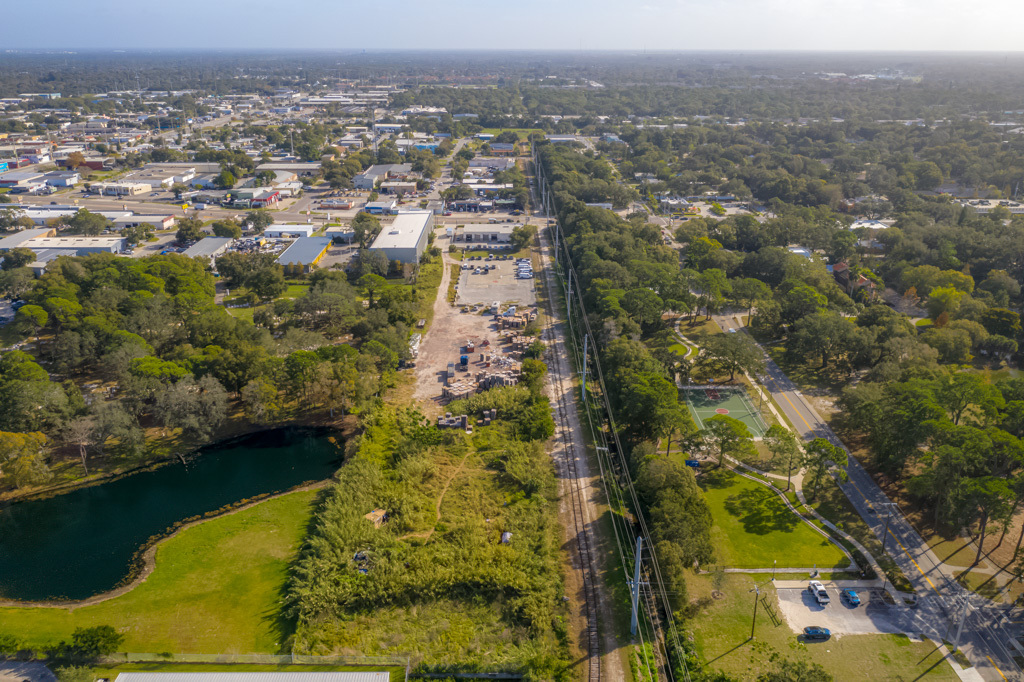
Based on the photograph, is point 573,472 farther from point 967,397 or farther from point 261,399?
point 967,397

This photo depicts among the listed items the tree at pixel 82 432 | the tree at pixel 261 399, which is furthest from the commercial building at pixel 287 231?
the tree at pixel 82 432

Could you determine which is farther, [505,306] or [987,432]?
[505,306]

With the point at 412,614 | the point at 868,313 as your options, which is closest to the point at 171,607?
the point at 412,614

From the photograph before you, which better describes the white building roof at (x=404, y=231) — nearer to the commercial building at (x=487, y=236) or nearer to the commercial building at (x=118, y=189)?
the commercial building at (x=487, y=236)

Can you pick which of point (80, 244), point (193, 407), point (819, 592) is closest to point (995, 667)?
point (819, 592)

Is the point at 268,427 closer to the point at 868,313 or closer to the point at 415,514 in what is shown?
the point at 415,514

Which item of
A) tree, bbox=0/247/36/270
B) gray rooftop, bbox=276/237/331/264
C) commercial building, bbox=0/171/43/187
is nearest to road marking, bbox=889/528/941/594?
gray rooftop, bbox=276/237/331/264
